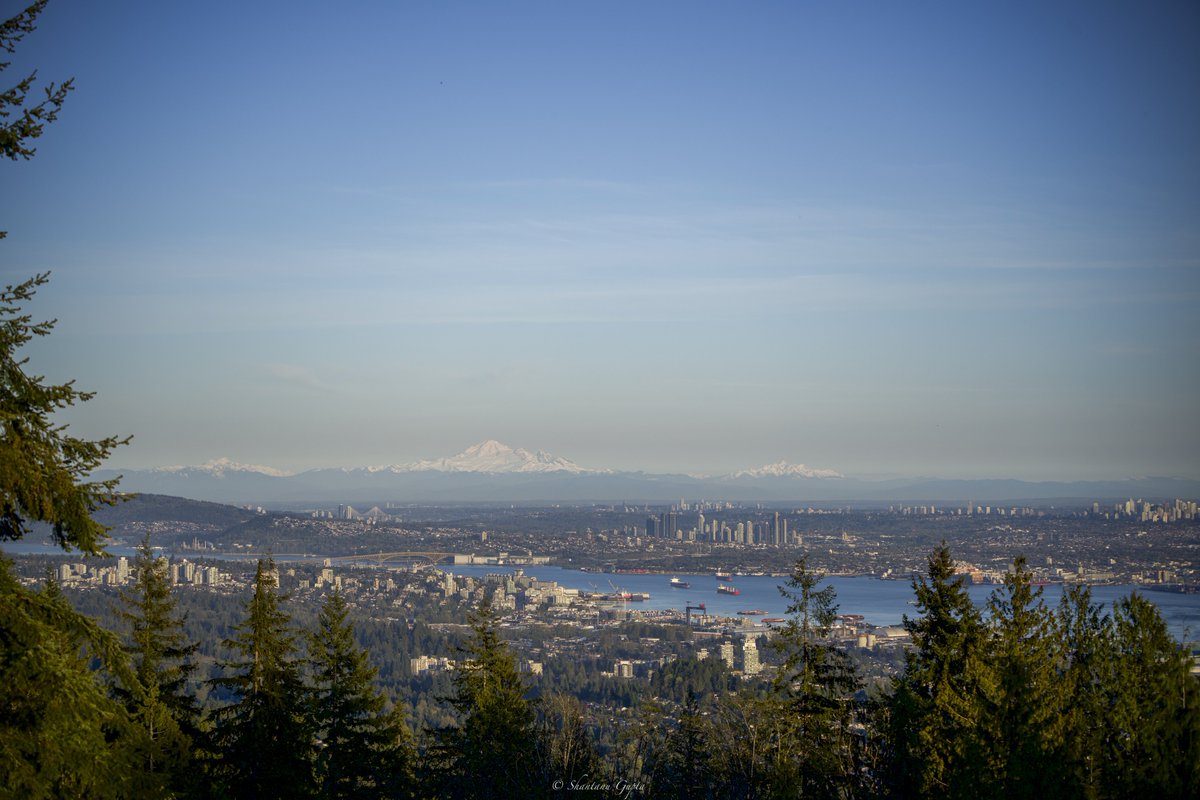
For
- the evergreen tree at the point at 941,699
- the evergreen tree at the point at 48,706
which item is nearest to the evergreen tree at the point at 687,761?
the evergreen tree at the point at 941,699

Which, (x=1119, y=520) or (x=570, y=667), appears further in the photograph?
(x=1119, y=520)

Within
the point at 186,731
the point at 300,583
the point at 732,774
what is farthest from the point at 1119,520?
the point at 186,731

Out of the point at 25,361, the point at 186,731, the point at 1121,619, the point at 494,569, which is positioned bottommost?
the point at 494,569

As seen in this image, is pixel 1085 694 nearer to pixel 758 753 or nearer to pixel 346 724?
pixel 758 753

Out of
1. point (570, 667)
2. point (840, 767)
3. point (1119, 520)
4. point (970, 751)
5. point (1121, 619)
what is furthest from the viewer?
point (1119, 520)

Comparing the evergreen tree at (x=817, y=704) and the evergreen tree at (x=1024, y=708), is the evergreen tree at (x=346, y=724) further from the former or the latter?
the evergreen tree at (x=1024, y=708)

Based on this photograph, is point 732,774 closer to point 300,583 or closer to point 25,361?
point 25,361
